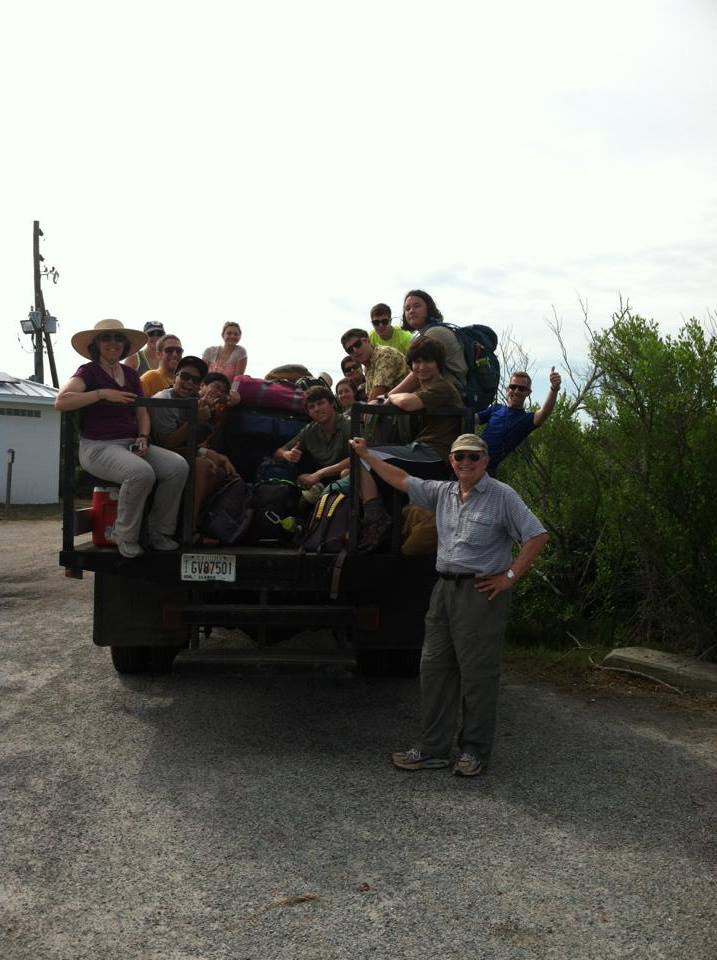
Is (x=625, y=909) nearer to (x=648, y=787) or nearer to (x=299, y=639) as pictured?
(x=648, y=787)

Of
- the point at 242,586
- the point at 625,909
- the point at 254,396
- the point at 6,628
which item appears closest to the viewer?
the point at 625,909

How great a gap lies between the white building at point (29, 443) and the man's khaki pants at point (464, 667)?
24039 mm

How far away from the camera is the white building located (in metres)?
27.3

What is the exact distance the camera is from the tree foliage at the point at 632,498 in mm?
7273

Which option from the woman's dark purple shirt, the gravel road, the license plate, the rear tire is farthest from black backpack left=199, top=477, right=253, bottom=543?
the rear tire

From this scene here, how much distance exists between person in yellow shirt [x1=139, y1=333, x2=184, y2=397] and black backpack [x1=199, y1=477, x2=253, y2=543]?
1628 millimetres

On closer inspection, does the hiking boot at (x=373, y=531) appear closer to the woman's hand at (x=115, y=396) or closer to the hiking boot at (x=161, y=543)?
the hiking boot at (x=161, y=543)

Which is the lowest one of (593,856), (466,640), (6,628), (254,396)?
(6,628)

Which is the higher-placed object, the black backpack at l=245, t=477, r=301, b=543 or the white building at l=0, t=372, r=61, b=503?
the black backpack at l=245, t=477, r=301, b=543

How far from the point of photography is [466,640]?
16.0ft

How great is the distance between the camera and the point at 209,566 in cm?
546

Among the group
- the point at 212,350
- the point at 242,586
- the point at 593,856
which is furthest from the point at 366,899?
the point at 212,350

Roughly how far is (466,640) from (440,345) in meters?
1.84

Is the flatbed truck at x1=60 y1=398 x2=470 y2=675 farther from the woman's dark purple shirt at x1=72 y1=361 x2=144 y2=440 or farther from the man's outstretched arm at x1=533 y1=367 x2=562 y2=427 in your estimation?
the man's outstretched arm at x1=533 y1=367 x2=562 y2=427
